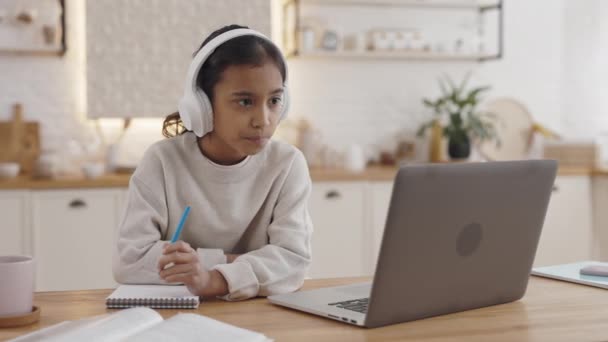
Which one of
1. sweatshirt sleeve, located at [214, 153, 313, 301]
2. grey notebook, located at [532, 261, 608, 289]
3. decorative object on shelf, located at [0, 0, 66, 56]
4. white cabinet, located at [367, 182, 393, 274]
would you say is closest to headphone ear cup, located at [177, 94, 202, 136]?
sweatshirt sleeve, located at [214, 153, 313, 301]

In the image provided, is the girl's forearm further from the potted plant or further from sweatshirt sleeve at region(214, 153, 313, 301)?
the potted plant

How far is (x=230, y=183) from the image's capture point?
1.82m

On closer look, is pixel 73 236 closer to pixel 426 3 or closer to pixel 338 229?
pixel 338 229

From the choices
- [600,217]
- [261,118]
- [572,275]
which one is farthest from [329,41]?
[572,275]

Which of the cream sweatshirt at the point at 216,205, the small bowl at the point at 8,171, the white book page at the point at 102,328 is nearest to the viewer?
the white book page at the point at 102,328

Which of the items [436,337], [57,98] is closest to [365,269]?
[57,98]

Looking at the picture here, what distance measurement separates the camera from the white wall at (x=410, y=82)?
449 centimetres

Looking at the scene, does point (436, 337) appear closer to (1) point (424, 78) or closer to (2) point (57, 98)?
(2) point (57, 98)

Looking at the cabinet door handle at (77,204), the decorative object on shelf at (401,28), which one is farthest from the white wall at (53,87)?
the decorative object on shelf at (401,28)

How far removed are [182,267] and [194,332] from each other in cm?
33

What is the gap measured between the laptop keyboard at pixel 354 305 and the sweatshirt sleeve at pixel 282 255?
0.66ft

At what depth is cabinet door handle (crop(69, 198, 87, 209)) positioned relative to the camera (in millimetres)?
3637

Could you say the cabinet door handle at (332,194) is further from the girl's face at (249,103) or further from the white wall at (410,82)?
the girl's face at (249,103)

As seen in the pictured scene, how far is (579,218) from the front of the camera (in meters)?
4.39
